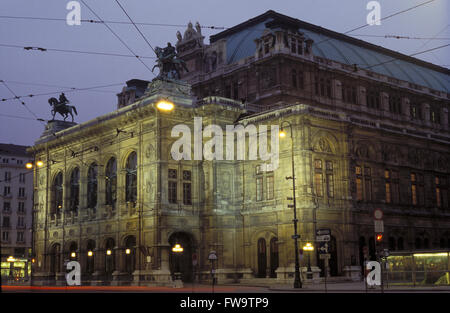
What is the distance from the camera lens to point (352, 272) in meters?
56.7

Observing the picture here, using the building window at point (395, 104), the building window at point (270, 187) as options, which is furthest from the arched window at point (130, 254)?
the building window at point (395, 104)

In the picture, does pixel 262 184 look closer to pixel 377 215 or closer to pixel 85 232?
pixel 85 232

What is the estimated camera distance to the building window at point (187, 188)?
61.7 metres

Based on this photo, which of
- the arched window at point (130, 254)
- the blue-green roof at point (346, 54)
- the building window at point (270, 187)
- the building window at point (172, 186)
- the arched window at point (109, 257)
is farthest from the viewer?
the blue-green roof at point (346, 54)

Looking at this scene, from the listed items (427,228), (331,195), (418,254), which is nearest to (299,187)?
(331,195)

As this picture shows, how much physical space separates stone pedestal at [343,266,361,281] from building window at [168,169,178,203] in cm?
1689

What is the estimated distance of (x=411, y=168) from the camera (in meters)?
66.7

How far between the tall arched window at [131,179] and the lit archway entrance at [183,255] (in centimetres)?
569

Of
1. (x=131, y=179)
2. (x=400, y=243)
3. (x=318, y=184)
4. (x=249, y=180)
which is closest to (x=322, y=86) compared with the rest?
(x=249, y=180)

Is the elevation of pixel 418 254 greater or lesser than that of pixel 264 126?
lesser

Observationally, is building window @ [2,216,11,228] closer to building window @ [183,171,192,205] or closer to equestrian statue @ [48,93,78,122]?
equestrian statue @ [48,93,78,122]

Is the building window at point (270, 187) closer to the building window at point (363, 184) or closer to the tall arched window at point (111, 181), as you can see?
the building window at point (363, 184)

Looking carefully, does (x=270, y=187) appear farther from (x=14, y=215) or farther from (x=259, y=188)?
(x=14, y=215)
